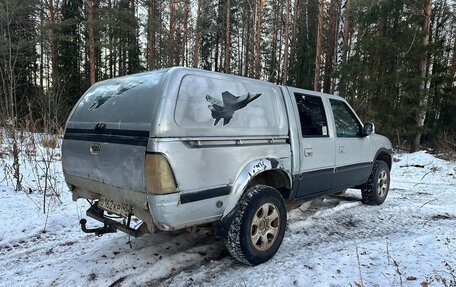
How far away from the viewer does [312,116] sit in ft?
13.1

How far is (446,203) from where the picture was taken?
5602 mm

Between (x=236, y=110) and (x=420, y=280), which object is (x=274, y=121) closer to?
(x=236, y=110)

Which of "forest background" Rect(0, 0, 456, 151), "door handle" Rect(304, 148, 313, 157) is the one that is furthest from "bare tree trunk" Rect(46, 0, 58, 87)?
"door handle" Rect(304, 148, 313, 157)

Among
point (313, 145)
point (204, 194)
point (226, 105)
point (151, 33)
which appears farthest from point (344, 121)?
point (151, 33)

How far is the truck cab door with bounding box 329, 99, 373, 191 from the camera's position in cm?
435

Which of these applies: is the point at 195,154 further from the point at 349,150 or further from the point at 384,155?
the point at 384,155

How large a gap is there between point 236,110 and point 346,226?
2.58 metres

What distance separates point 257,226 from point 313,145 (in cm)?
132

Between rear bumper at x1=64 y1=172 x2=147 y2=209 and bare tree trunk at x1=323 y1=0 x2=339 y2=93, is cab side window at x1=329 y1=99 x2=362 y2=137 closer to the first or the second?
rear bumper at x1=64 y1=172 x2=147 y2=209

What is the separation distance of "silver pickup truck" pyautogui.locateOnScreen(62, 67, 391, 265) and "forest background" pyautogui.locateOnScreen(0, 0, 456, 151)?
13.2ft

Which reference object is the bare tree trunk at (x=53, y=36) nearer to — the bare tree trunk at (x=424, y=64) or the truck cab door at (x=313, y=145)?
the truck cab door at (x=313, y=145)

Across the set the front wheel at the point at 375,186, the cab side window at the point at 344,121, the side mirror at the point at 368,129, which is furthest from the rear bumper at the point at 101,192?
the front wheel at the point at 375,186

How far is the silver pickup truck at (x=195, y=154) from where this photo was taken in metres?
2.43

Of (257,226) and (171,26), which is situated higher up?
(171,26)
